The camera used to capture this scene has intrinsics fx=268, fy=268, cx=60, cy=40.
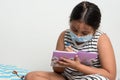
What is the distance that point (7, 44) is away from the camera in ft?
6.51

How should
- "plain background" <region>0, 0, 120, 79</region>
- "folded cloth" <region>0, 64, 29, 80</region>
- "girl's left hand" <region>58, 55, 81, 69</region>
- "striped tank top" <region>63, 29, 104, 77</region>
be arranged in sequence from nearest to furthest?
1. "girl's left hand" <region>58, 55, 81, 69</region>
2. "striped tank top" <region>63, 29, 104, 77</region>
3. "folded cloth" <region>0, 64, 29, 80</region>
4. "plain background" <region>0, 0, 120, 79</region>

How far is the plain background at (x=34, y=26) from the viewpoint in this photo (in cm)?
196

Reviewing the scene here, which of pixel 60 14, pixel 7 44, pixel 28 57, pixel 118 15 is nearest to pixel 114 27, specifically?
pixel 118 15

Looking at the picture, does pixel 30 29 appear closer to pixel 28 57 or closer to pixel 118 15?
pixel 28 57

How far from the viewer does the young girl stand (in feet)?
3.99

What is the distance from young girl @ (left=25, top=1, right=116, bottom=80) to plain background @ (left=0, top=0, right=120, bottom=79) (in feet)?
2.19

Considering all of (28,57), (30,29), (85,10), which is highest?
(85,10)

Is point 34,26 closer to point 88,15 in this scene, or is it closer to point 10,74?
point 10,74

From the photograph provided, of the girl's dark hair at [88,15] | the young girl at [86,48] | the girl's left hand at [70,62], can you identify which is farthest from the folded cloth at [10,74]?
the girl's dark hair at [88,15]

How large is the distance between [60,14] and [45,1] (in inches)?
5.9

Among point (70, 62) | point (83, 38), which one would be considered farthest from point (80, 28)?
point (70, 62)

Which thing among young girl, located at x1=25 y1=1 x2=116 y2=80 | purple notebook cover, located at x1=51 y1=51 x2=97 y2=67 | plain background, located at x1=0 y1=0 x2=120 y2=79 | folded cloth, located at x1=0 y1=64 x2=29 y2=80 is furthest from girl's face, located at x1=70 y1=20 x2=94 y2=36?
plain background, located at x1=0 y1=0 x2=120 y2=79

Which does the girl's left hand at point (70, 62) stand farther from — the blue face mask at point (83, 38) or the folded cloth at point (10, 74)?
the folded cloth at point (10, 74)

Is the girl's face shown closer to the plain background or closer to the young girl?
the young girl
